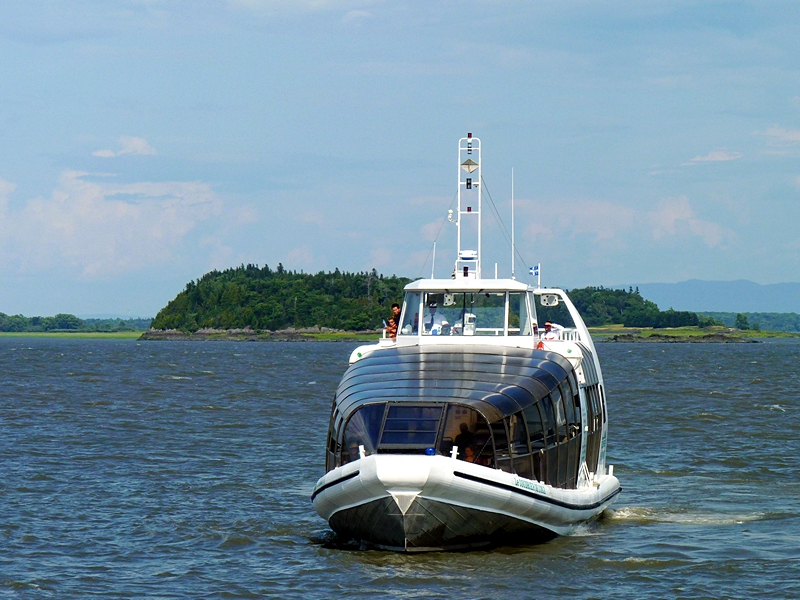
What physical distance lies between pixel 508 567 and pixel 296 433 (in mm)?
22276

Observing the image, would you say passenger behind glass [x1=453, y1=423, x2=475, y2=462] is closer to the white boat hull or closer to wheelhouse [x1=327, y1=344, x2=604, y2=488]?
wheelhouse [x1=327, y1=344, x2=604, y2=488]

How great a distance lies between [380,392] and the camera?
18.4 m

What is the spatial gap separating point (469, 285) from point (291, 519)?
18.7ft

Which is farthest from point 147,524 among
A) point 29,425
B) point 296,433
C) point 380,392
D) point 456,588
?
point 29,425

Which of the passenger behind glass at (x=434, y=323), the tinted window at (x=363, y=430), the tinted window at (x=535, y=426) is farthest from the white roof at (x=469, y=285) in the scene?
the tinted window at (x=363, y=430)

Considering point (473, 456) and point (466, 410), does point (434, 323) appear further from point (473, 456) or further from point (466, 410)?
point (473, 456)

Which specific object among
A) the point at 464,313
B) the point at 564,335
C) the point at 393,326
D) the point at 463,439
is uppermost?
the point at 464,313

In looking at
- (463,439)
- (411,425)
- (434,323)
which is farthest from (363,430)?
(434,323)

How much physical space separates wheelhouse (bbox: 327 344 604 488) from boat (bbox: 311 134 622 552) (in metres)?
0.02

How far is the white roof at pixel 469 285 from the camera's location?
71.2 ft

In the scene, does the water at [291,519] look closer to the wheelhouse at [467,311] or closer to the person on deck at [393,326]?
the person on deck at [393,326]

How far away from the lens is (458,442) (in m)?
17.6

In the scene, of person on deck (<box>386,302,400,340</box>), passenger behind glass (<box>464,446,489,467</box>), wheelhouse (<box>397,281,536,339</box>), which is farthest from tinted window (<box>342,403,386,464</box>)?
person on deck (<box>386,302,400,340</box>)

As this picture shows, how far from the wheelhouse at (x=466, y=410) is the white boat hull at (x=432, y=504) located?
0.40m
